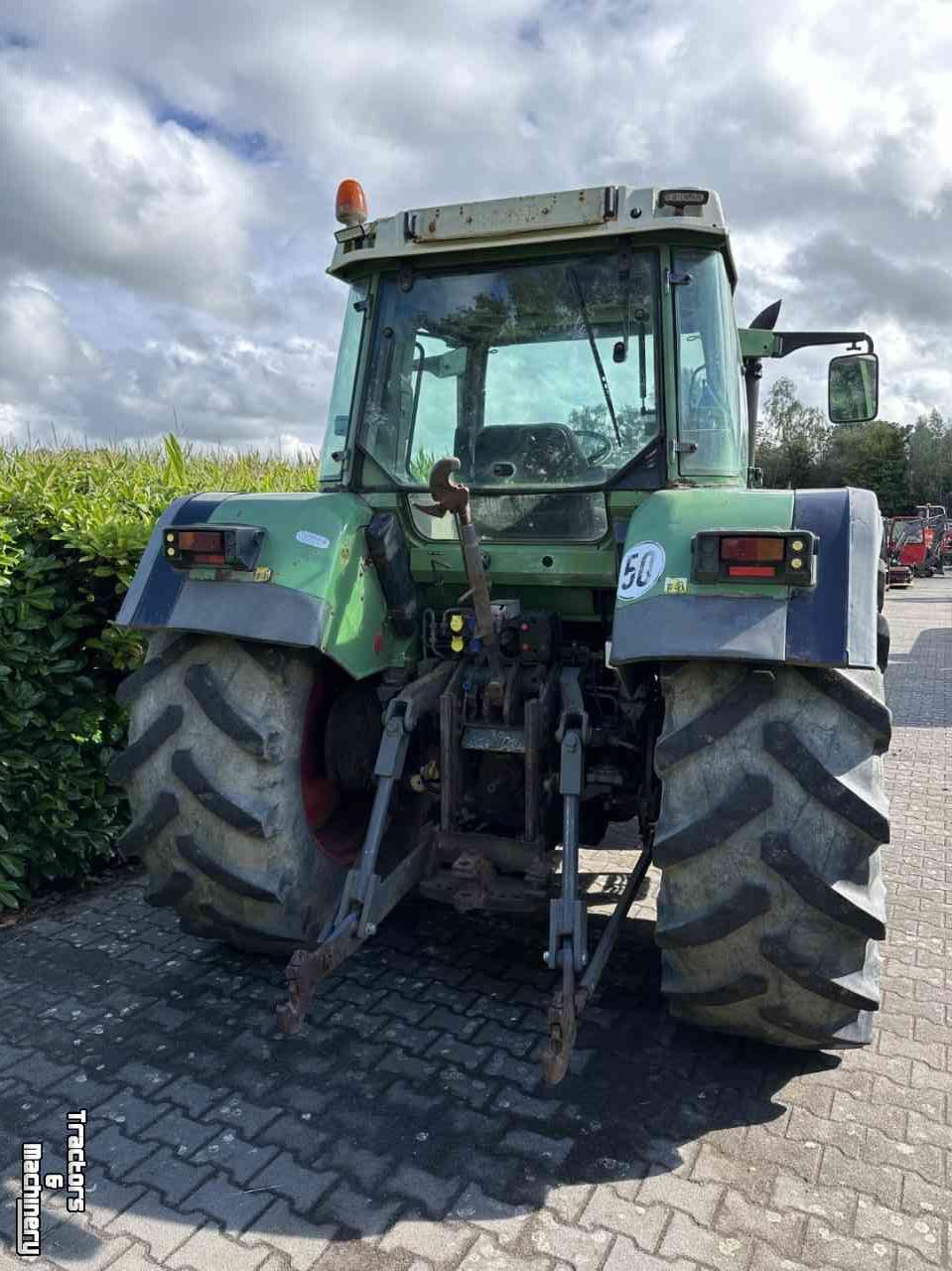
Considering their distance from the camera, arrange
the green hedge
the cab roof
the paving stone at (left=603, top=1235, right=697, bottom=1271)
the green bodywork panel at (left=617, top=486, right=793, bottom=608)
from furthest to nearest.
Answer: the green hedge < the cab roof < the green bodywork panel at (left=617, top=486, right=793, bottom=608) < the paving stone at (left=603, top=1235, right=697, bottom=1271)

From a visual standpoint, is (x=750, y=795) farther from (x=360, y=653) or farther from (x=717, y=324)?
(x=717, y=324)

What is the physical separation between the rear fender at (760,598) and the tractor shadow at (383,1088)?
1265 mm

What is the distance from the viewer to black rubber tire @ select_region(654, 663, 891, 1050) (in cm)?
238

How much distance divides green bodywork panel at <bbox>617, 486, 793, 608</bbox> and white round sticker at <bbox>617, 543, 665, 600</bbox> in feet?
0.05

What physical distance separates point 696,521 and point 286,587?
1235 mm

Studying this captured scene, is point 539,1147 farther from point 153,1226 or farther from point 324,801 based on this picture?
point 324,801

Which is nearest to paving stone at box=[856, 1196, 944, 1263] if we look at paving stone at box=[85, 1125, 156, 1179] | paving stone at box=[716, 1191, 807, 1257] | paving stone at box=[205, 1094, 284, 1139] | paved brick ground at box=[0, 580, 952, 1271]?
paved brick ground at box=[0, 580, 952, 1271]

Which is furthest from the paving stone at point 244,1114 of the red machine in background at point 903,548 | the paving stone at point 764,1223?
the red machine in background at point 903,548

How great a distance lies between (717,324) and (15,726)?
315 centimetres

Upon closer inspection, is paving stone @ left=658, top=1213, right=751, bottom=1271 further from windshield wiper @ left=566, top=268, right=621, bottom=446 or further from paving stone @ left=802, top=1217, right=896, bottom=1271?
windshield wiper @ left=566, top=268, right=621, bottom=446

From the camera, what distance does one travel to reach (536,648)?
3.26 meters

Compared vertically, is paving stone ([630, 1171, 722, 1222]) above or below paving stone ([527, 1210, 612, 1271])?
above

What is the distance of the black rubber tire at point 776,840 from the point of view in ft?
7.79

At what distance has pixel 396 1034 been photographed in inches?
117
